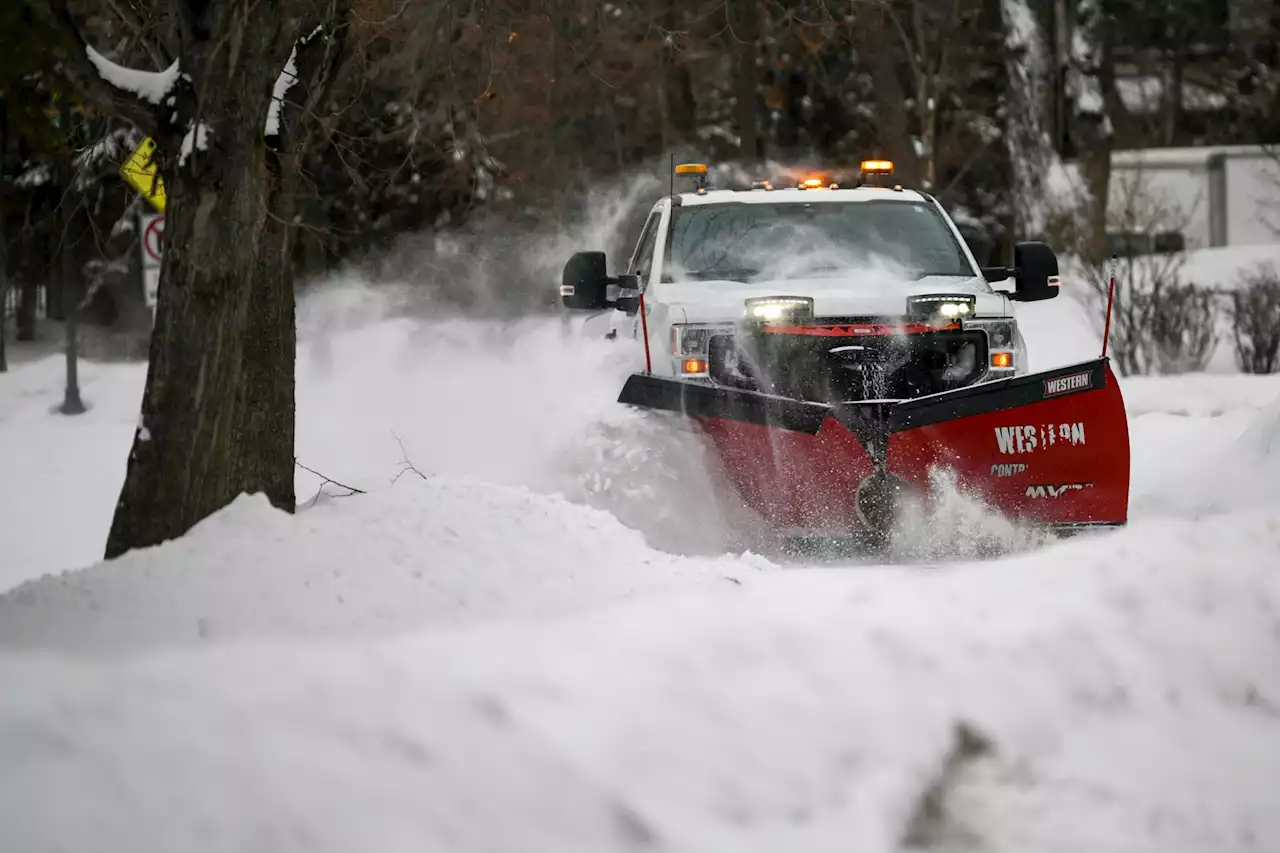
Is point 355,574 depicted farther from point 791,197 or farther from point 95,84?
Answer: point 791,197

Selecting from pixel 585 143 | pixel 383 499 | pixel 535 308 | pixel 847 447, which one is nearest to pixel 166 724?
pixel 383 499

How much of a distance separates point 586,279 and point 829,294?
119 cm

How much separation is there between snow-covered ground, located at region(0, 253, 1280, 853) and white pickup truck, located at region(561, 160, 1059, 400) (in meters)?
1.19

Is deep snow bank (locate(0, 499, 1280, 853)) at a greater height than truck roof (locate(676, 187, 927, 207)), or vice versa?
truck roof (locate(676, 187, 927, 207))

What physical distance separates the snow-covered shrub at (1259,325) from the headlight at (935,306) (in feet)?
39.2

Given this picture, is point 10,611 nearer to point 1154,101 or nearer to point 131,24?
point 131,24

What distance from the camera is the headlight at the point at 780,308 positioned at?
8008 millimetres

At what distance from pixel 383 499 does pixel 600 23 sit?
3.50 metres

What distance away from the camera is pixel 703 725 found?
421 cm

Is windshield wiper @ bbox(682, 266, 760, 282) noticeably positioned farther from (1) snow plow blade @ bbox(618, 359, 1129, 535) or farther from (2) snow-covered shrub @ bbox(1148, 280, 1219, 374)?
(2) snow-covered shrub @ bbox(1148, 280, 1219, 374)

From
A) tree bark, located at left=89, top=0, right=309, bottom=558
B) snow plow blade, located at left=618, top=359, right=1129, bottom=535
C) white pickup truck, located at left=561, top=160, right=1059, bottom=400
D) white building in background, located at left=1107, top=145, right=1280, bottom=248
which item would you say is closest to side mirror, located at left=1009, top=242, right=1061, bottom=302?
white pickup truck, located at left=561, top=160, right=1059, bottom=400

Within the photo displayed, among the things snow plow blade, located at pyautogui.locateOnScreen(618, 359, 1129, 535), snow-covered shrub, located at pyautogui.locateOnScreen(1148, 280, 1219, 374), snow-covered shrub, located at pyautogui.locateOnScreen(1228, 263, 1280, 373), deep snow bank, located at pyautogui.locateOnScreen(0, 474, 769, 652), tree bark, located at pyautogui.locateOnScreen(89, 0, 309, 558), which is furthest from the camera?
snow-covered shrub, located at pyautogui.locateOnScreen(1148, 280, 1219, 374)

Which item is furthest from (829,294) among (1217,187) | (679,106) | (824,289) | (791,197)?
(1217,187)

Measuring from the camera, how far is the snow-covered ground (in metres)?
3.68
